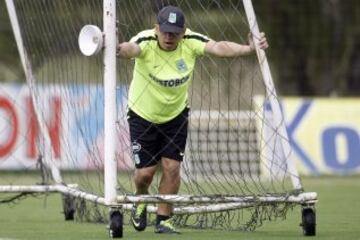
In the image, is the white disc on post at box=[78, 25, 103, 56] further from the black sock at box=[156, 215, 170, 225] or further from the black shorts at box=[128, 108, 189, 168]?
the black sock at box=[156, 215, 170, 225]

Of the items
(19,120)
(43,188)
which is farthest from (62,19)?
(19,120)

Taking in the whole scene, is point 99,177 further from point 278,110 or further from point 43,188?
point 278,110

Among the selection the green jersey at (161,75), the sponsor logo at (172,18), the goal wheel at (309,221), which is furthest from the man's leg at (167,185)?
the sponsor logo at (172,18)

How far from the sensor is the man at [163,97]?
1193 centimetres

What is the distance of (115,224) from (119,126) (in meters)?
2.02

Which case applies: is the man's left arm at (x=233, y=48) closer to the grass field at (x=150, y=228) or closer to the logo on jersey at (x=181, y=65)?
the logo on jersey at (x=181, y=65)

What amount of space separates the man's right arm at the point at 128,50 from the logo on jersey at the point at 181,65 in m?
0.44

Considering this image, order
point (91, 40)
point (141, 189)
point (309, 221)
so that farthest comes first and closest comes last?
point (141, 189) → point (309, 221) → point (91, 40)

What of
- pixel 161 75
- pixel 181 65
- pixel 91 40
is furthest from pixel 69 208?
pixel 91 40

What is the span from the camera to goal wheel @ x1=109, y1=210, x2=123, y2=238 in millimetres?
11398

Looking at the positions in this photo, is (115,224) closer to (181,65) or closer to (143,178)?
(143,178)

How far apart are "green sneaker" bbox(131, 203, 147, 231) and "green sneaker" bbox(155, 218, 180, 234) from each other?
0.45 feet

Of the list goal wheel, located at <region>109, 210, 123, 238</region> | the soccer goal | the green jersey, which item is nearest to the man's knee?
the soccer goal

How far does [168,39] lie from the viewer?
11.9 meters
